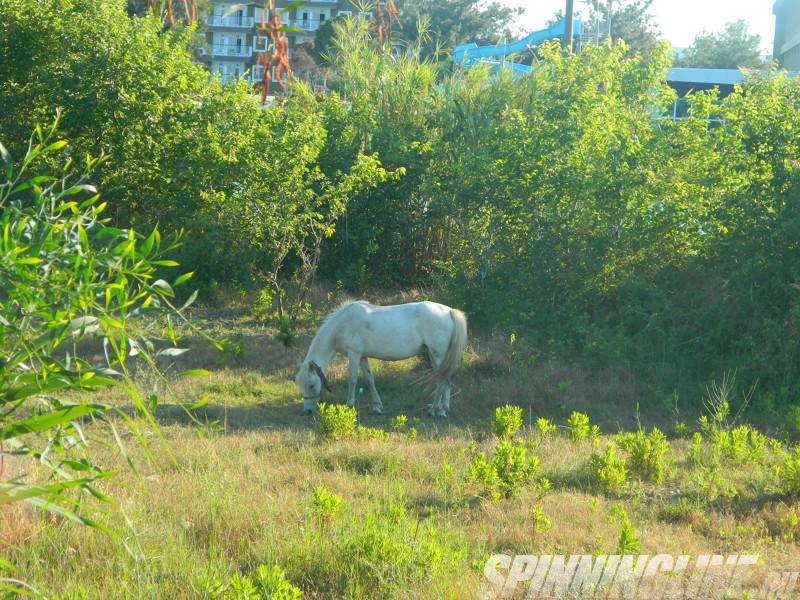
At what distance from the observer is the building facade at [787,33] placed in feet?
150

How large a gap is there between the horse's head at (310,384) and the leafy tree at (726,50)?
52.7m

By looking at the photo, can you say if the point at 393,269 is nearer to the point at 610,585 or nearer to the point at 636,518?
the point at 636,518

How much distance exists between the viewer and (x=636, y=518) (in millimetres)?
5703

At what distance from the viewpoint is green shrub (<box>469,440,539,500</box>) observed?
5.98m

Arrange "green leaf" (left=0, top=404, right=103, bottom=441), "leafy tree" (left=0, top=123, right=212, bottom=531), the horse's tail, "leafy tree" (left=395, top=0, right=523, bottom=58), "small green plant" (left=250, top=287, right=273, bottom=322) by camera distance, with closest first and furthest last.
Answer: "green leaf" (left=0, top=404, right=103, bottom=441) → "leafy tree" (left=0, top=123, right=212, bottom=531) → the horse's tail → "small green plant" (left=250, top=287, right=273, bottom=322) → "leafy tree" (left=395, top=0, right=523, bottom=58)

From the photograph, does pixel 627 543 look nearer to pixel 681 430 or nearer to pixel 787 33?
pixel 681 430

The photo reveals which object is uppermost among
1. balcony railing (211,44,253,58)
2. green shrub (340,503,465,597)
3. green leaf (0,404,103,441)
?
balcony railing (211,44,253,58)

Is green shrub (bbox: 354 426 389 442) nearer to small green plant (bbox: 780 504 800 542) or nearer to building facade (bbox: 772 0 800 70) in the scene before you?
small green plant (bbox: 780 504 800 542)

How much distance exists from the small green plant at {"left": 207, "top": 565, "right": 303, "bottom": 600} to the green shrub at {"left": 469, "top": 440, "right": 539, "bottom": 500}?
2160mm

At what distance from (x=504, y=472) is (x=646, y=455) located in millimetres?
1286

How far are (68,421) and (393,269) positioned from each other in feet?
42.8

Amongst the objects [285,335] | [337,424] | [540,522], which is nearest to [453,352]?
[337,424]

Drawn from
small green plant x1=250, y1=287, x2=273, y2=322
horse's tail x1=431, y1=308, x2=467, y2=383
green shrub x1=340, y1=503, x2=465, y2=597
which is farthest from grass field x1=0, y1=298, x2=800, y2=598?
small green plant x1=250, y1=287, x2=273, y2=322

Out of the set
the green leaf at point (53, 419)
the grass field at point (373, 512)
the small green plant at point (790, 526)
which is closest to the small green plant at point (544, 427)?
the grass field at point (373, 512)
